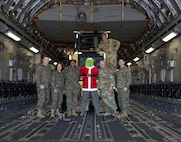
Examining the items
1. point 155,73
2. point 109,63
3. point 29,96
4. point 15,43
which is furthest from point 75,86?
point 155,73

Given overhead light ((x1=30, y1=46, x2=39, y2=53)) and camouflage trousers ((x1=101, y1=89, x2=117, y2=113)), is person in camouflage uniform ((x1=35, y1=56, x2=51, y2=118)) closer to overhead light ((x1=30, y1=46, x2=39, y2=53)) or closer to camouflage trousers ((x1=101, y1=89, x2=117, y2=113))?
camouflage trousers ((x1=101, y1=89, x2=117, y2=113))

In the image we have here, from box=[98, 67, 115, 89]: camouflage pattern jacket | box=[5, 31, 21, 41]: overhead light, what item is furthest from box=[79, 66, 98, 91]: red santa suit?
box=[5, 31, 21, 41]: overhead light

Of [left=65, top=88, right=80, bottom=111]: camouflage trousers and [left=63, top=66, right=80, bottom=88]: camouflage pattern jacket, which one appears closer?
[left=65, top=88, right=80, bottom=111]: camouflage trousers

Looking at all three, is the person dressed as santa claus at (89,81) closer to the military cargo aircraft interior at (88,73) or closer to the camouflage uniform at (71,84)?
the military cargo aircraft interior at (88,73)

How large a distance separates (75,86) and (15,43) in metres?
3.53

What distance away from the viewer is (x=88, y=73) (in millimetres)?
9609

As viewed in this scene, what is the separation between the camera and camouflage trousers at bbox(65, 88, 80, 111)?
9.78 meters

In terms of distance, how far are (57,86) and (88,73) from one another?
972 millimetres

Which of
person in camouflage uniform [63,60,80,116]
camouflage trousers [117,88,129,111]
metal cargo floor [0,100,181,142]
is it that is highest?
person in camouflage uniform [63,60,80,116]

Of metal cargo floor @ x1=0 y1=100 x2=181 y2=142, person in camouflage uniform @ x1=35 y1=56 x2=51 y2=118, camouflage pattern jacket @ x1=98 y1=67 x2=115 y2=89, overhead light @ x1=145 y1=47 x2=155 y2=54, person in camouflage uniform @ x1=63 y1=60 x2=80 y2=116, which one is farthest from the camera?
overhead light @ x1=145 y1=47 x2=155 y2=54

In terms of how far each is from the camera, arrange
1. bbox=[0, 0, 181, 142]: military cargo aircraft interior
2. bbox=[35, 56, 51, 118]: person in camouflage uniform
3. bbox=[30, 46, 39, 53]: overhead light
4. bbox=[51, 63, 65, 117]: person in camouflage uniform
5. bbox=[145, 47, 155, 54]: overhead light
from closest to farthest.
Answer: bbox=[0, 0, 181, 142]: military cargo aircraft interior → bbox=[35, 56, 51, 118]: person in camouflage uniform → bbox=[51, 63, 65, 117]: person in camouflage uniform → bbox=[30, 46, 39, 53]: overhead light → bbox=[145, 47, 155, 54]: overhead light

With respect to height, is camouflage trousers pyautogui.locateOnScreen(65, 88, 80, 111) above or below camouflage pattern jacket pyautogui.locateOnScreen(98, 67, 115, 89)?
below

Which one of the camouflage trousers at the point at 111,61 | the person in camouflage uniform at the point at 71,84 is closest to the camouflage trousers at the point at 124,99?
the person in camouflage uniform at the point at 71,84

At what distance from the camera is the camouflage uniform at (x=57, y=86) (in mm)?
9484
